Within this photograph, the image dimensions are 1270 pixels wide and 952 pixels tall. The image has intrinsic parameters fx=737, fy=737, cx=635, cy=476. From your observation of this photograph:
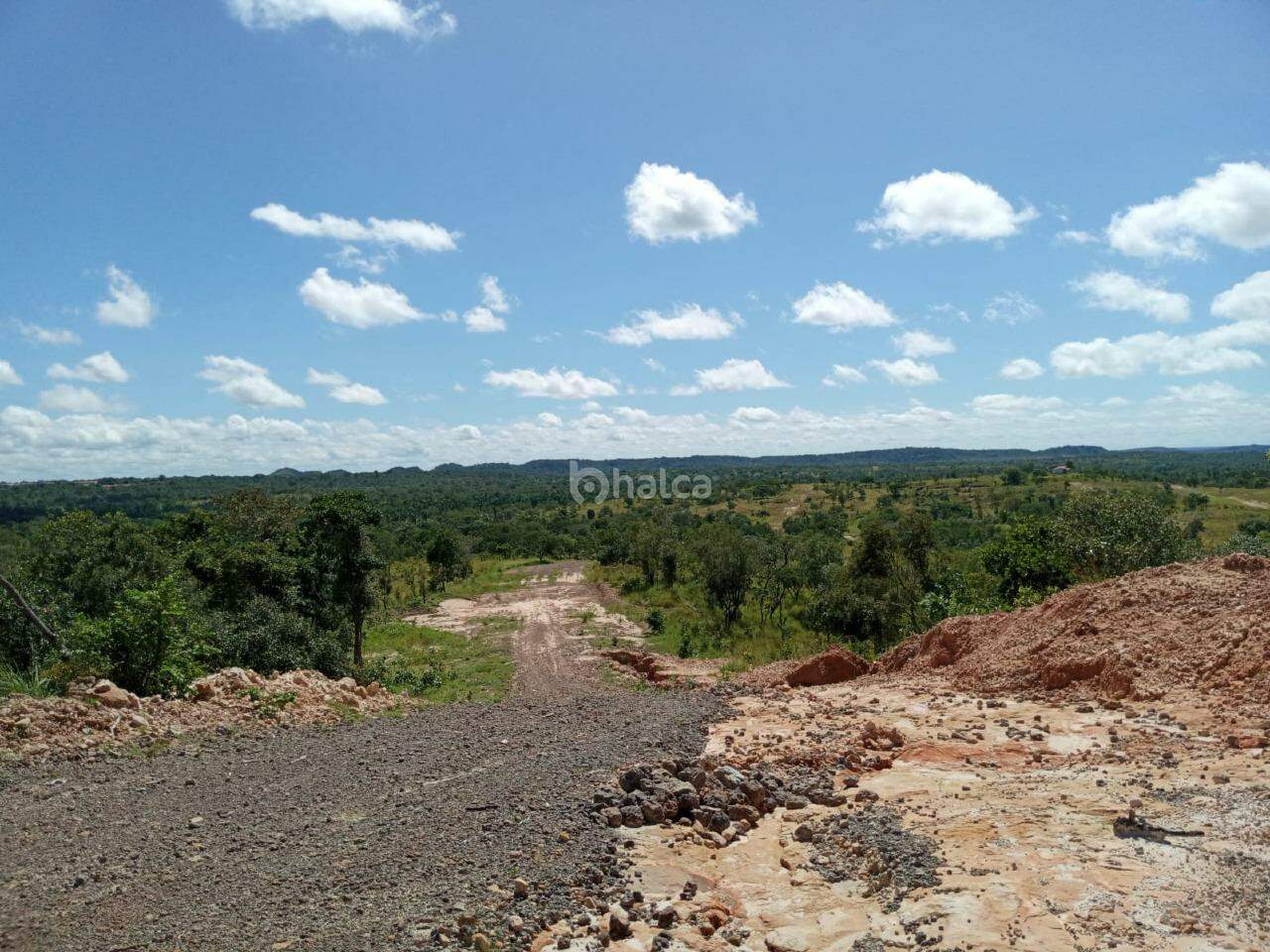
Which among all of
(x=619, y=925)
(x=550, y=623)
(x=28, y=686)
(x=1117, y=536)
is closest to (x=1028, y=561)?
(x=1117, y=536)

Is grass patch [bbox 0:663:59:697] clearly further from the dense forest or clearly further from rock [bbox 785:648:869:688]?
rock [bbox 785:648:869:688]

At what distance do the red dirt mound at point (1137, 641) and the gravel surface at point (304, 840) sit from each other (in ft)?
19.5

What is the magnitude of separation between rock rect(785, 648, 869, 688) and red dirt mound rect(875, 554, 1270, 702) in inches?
62.3

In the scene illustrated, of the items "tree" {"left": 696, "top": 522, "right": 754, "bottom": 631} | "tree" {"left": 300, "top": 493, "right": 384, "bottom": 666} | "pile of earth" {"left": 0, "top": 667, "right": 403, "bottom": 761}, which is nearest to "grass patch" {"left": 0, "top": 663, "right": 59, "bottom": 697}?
"pile of earth" {"left": 0, "top": 667, "right": 403, "bottom": 761}

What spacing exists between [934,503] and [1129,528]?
2695 inches

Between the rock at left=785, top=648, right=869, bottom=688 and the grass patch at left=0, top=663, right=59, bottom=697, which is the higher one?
the grass patch at left=0, top=663, right=59, bottom=697

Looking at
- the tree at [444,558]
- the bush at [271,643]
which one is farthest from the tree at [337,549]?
the tree at [444,558]

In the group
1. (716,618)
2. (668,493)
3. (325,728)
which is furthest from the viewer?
(668,493)

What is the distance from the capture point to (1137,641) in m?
11.5

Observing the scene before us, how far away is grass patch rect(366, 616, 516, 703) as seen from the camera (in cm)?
1767

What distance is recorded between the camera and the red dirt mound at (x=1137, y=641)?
10273 mm

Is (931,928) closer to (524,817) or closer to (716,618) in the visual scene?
(524,817)

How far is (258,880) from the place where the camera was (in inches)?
242

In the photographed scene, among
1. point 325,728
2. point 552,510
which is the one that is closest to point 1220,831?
point 325,728
